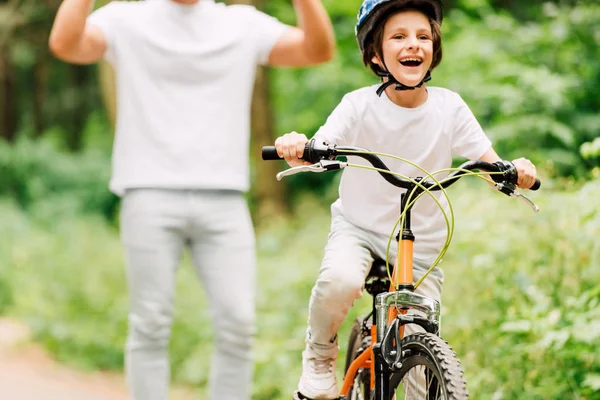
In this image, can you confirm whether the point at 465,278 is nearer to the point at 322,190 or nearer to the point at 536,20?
the point at 536,20

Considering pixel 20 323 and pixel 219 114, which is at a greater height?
pixel 219 114

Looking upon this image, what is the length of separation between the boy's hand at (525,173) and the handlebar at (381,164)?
2cm

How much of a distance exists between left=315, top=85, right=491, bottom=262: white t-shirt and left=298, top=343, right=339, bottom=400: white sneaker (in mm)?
550

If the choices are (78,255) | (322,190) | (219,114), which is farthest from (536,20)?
(219,114)

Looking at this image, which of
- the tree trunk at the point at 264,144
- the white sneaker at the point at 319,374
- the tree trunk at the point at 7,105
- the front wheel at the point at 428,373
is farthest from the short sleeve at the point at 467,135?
the tree trunk at the point at 7,105

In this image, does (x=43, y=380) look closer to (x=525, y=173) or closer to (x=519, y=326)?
(x=519, y=326)

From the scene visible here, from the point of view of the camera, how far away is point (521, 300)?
519cm

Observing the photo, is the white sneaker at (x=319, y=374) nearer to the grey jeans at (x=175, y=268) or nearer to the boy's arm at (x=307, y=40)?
the grey jeans at (x=175, y=268)

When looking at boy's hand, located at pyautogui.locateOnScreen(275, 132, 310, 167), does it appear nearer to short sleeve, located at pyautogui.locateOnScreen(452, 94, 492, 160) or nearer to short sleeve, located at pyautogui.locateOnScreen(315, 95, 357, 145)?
short sleeve, located at pyautogui.locateOnScreen(315, 95, 357, 145)

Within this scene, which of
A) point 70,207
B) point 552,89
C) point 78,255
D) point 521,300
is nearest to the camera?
point 521,300

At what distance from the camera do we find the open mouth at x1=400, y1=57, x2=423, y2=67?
3.27 m

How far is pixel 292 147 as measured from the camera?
9.98 ft

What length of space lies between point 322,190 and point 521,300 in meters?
8.18

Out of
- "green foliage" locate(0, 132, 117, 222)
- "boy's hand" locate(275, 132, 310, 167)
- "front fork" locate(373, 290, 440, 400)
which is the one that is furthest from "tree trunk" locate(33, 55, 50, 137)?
"front fork" locate(373, 290, 440, 400)
